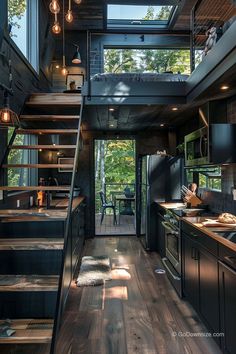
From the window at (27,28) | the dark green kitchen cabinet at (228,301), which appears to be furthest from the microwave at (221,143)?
the window at (27,28)

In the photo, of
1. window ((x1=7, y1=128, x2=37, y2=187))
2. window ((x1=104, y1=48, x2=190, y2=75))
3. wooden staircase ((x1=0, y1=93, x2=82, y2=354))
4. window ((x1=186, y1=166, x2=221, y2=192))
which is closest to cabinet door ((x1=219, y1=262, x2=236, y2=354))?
wooden staircase ((x1=0, y1=93, x2=82, y2=354))

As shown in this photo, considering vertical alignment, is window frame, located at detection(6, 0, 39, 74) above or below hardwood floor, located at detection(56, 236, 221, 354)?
above

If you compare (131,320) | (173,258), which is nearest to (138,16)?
(173,258)

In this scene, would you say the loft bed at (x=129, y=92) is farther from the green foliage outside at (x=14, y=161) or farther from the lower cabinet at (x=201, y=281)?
the lower cabinet at (x=201, y=281)

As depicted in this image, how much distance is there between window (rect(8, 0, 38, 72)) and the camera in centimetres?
422

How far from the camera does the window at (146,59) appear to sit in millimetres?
6272

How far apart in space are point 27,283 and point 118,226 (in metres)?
5.31

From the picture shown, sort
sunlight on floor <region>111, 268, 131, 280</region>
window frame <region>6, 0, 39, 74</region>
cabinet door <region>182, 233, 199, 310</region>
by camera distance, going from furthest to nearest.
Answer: window frame <region>6, 0, 39, 74</region> < sunlight on floor <region>111, 268, 131, 280</region> < cabinet door <region>182, 233, 199, 310</region>

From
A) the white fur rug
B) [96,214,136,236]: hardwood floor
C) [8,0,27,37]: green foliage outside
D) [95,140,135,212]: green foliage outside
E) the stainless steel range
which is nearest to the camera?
the stainless steel range

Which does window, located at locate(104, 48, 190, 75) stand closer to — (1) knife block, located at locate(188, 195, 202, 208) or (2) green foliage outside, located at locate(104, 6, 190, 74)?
(2) green foliage outside, located at locate(104, 6, 190, 74)

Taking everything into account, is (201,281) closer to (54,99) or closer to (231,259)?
(231,259)

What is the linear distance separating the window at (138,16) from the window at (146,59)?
530mm

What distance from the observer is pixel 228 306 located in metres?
2.07

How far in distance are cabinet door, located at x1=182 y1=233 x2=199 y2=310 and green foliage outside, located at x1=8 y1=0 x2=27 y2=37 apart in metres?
3.57
